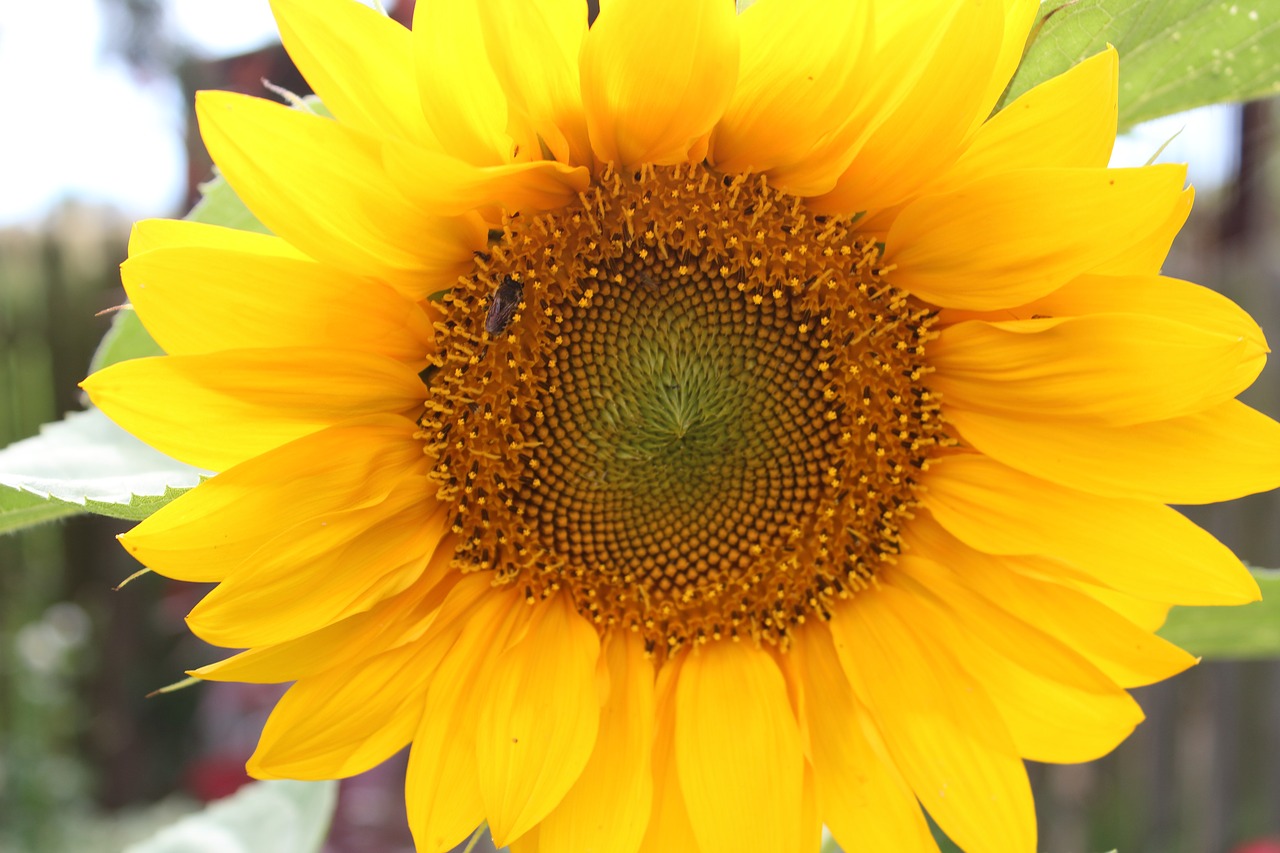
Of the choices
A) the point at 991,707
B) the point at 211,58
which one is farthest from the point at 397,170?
the point at 211,58

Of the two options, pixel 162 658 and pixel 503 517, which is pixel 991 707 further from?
pixel 162 658

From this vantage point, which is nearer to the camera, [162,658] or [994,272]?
[994,272]

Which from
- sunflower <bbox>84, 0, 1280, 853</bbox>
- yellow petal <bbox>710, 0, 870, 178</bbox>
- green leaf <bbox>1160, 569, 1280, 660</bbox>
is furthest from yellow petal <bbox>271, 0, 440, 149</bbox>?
green leaf <bbox>1160, 569, 1280, 660</bbox>

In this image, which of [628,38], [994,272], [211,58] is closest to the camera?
[628,38]

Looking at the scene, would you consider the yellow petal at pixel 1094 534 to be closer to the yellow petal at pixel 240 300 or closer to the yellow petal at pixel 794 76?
the yellow petal at pixel 794 76

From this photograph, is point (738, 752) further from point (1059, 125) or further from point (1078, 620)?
point (1059, 125)

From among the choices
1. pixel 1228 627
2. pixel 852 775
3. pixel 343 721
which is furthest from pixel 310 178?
pixel 1228 627
